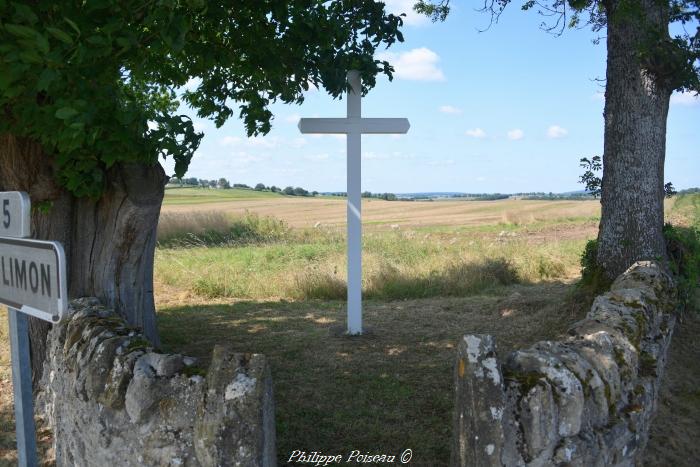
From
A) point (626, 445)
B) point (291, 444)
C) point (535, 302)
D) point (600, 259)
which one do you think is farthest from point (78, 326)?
point (535, 302)

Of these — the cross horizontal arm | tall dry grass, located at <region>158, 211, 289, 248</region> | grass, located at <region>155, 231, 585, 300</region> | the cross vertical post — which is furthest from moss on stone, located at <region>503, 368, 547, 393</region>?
tall dry grass, located at <region>158, 211, 289, 248</region>

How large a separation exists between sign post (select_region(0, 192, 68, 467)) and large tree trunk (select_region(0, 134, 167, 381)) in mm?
2029

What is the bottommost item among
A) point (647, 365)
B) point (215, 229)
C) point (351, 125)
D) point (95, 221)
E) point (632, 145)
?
point (647, 365)

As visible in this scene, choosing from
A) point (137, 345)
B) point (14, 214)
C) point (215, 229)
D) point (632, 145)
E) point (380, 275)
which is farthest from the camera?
point (215, 229)

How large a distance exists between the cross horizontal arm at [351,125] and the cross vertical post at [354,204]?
0.06m

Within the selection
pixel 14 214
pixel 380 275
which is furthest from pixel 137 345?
pixel 380 275

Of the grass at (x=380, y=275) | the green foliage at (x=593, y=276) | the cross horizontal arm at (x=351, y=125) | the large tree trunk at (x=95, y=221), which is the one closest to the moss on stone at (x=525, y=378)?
the large tree trunk at (x=95, y=221)

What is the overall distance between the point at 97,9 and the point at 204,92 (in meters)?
3.05

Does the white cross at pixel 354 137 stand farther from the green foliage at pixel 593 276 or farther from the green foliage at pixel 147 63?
the green foliage at pixel 593 276

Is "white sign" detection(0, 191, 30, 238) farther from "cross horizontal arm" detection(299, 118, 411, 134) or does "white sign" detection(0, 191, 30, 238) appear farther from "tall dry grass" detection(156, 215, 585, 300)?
"tall dry grass" detection(156, 215, 585, 300)

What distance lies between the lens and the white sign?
2.52m

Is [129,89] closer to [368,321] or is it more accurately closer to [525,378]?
[368,321]

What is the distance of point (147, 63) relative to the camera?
16.9 feet

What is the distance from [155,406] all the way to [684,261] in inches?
228
